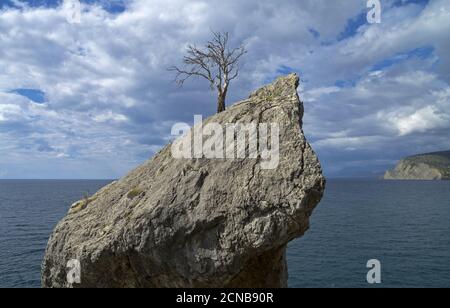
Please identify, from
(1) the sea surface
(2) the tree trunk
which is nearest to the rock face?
(2) the tree trunk

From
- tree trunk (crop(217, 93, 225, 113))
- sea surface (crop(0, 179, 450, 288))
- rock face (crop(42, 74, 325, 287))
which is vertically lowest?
sea surface (crop(0, 179, 450, 288))

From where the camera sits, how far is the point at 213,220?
526 inches

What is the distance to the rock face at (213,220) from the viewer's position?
1308 cm

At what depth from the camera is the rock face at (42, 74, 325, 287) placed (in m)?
13.1

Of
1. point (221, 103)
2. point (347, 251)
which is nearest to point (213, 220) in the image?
point (221, 103)

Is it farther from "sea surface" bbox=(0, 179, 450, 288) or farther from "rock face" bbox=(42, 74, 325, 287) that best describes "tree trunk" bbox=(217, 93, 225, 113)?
"sea surface" bbox=(0, 179, 450, 288)

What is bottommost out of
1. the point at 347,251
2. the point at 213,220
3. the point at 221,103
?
the point at 347,251

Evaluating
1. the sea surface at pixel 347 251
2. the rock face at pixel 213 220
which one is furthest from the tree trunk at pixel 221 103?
the sea surface at pixel 347 251

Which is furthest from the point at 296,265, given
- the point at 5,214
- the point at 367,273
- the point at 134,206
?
the point at 5,214

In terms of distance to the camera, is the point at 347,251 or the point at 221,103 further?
the point at 347,251

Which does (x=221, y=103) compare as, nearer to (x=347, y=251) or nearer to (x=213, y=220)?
(x=213, y=220)

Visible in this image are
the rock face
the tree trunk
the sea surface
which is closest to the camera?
the rock face
